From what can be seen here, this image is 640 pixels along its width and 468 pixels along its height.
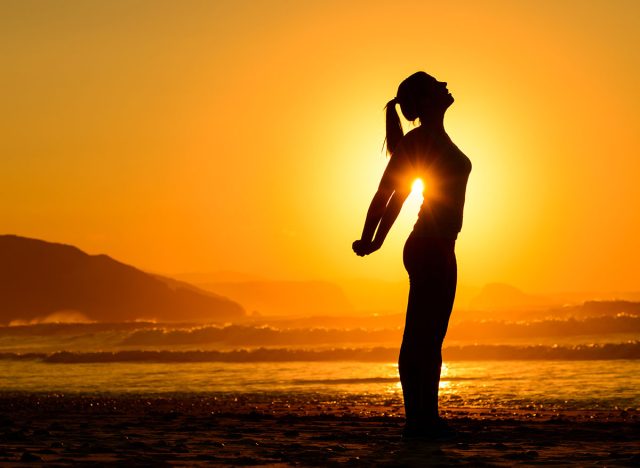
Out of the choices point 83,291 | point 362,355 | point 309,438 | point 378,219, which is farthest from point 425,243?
point 83,291

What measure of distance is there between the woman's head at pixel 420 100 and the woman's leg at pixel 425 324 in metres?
0.95

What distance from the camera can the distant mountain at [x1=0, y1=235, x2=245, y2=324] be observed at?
422ft

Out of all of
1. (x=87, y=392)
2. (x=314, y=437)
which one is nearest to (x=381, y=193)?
(x=314, y=437)

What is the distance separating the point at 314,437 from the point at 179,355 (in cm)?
2621

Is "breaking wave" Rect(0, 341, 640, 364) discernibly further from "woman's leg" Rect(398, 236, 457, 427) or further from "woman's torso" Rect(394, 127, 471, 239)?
"woman's torso" Rect(394, 127, 471, 239)

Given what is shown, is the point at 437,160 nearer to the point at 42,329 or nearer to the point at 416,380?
the point at 416,380

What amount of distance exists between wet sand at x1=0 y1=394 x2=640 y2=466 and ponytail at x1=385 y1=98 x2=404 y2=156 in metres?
2.42

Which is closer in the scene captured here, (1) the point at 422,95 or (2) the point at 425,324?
(2) the point at 425,324

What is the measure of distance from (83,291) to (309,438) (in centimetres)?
13031

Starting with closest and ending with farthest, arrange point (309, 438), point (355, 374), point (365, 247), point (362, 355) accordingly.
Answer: point (365, 247) → point (309, 438) → point (355, 374) → point (362, 355)

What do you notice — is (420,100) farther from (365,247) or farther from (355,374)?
(355,374)

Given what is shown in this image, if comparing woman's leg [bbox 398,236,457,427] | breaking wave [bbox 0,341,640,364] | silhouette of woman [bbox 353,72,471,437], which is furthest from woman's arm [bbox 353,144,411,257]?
breaking wave [bbox 0,341,640,364]

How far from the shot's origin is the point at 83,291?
135 m

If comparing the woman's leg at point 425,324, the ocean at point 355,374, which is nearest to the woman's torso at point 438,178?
the woman's leg at point 425,324
